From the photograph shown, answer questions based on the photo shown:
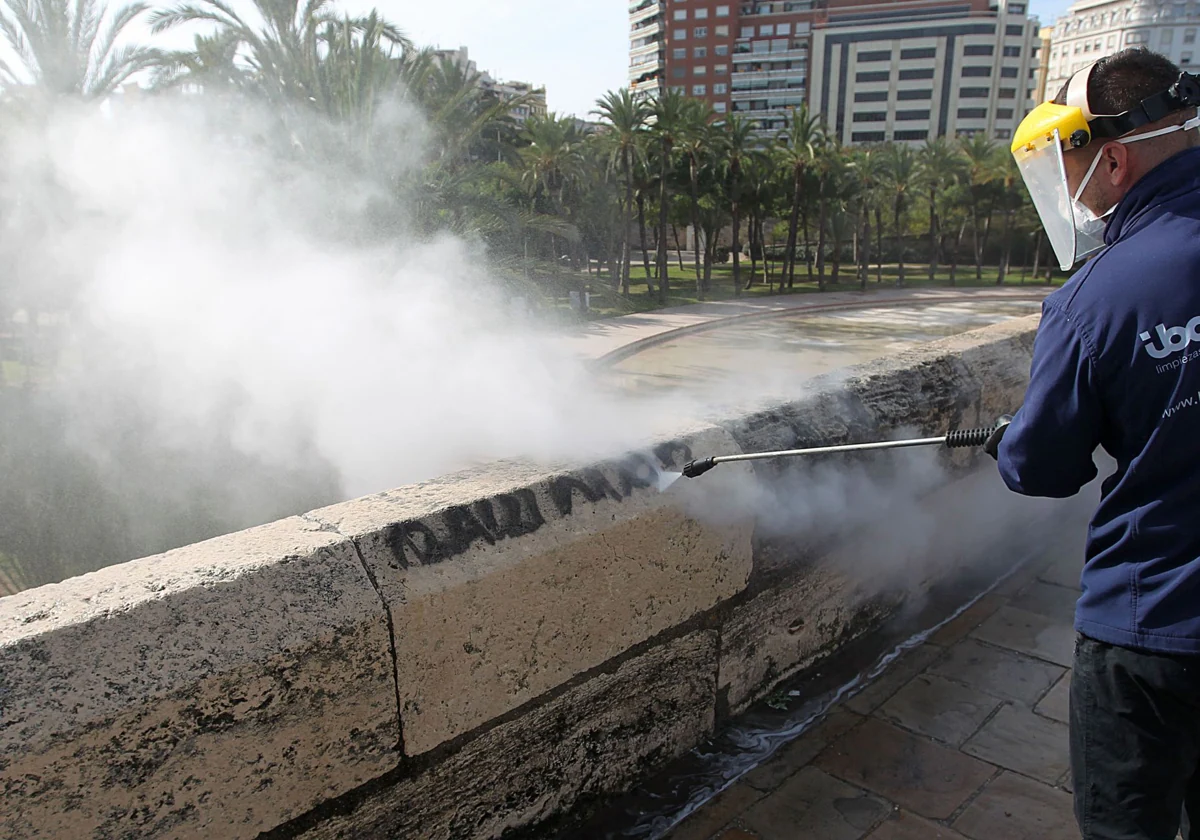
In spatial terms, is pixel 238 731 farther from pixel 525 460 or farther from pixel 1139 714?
pixel 1139 714

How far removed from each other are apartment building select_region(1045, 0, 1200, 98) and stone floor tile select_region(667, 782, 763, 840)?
11308 cm

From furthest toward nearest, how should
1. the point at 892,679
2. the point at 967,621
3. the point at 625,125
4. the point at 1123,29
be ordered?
the point at 1123,29, the point at 625,125, the point at 967,621, the point at 892,679

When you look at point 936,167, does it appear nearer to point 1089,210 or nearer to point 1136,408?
point 1089,210

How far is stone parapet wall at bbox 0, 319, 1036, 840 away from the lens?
1.31m

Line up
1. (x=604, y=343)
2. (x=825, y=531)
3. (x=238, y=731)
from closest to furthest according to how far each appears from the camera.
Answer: (x=238, y=731)
(x=825, y=531)
(x=604, y=343)

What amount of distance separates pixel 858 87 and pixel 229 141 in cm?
8835

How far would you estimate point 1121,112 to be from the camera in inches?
61.3

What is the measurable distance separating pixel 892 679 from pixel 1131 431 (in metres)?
1.50


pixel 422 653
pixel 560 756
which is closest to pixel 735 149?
pixel 560 756

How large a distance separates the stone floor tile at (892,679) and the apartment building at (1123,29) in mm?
112137

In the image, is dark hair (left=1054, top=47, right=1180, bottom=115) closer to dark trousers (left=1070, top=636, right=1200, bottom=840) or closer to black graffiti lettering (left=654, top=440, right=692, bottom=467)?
dark trousers (left=1070, top=636, right=1200, bottom=840)

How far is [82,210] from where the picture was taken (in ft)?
29.8

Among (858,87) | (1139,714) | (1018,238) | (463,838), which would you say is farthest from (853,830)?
(858,87)

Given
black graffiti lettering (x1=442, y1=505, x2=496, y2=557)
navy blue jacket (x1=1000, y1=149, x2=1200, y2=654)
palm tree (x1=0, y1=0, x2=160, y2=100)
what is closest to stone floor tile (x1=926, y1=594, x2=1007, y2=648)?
navy blue jacket (x1=1000, y1=149, x2=1200, y2=654)
